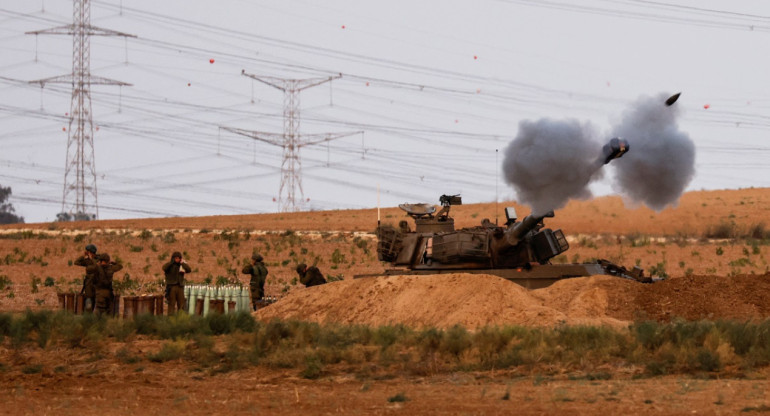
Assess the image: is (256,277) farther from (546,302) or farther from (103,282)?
(546,302)

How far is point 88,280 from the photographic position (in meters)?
25.1

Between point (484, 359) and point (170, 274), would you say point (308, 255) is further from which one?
point (484, 359)

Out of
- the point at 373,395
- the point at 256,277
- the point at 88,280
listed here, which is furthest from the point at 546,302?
the point at 88,280

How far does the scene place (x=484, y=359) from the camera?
58.2 feet

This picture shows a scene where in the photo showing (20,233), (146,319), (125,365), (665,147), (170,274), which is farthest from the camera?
(20,233)

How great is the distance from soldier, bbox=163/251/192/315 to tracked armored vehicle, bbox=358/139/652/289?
4.90 metres

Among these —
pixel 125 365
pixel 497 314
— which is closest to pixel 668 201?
pixel 497 314

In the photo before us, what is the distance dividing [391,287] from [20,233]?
5002 cm

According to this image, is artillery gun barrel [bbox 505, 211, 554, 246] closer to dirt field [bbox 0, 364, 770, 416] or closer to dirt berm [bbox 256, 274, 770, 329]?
dirt berm [bbox 256, 274, 770, 329]

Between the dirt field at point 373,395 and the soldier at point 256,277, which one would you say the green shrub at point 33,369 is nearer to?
the dirt field at point 373,395

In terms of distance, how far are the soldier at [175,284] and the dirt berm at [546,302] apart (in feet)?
9.60

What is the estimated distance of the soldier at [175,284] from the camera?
25812 millimetres

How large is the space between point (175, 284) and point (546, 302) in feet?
28.2

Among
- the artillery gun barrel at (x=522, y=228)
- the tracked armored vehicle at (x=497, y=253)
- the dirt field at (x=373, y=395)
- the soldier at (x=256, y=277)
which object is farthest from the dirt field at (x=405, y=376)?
the artillery gun barrel at (x=522, y=228)
